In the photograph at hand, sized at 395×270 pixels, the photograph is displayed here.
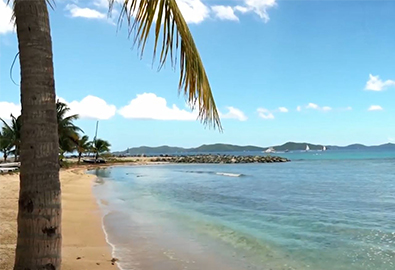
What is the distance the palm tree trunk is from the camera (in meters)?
2.39

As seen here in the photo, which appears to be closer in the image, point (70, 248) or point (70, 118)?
point (70, 248)

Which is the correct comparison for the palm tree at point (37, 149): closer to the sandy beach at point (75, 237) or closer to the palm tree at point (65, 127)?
the sandy beach at point (75, 237)

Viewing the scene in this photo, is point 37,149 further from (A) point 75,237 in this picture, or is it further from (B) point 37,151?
(A) point 75,237

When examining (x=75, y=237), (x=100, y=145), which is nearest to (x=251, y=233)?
(x=75, y=237)

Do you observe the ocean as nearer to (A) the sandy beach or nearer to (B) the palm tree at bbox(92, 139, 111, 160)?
(A) the sandy beach

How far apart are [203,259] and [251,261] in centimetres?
106

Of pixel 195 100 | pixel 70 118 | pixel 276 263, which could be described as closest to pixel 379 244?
Result: pixel 276 263

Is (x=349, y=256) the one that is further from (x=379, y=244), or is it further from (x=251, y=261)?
(x=251, y=261)

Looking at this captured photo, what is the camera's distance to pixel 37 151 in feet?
7.89

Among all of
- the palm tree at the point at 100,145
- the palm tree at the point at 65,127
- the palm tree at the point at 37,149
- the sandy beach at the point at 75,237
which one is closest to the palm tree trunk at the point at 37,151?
the palm tree at the point at 37,149

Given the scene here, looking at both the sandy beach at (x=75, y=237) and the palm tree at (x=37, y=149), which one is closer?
the palm tree at (x=37, y=149)

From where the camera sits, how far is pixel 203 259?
7855mm

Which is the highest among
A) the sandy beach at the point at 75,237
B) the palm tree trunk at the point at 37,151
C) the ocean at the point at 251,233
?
the palm tree trunk at the point at 37,151

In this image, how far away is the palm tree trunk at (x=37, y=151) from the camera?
2391 millimetres
